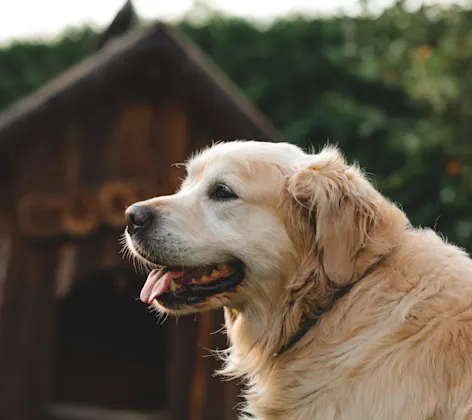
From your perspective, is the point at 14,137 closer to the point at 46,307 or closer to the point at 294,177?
the point at 46,307

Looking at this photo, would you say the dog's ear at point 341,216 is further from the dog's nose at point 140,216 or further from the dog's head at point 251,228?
the dog's nose at point 140,216

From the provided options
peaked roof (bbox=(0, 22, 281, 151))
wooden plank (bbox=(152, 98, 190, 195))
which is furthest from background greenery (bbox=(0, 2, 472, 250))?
wooden plank (bbox=(152, 98, 190, 195))

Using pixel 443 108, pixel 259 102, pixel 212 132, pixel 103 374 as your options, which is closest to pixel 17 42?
pixel 259 102

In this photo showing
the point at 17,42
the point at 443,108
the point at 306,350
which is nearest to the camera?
the point at 306,350

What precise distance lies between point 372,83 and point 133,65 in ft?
12.3

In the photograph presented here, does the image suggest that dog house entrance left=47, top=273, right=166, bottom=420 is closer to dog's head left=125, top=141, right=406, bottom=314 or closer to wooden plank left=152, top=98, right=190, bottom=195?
wooden plank left=152, top=98, right=190, bottom=195

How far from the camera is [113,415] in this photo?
8.51 m

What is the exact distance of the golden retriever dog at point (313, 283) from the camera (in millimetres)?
3164

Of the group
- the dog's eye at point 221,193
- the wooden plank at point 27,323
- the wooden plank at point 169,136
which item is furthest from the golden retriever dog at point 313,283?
the wooden plank at point 27,323

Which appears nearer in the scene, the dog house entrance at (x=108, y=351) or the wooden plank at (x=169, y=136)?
the wooden plank at (x=169, y=136)

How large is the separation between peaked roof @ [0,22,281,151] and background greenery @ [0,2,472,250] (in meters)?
1.85

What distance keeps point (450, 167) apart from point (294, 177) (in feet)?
17.0

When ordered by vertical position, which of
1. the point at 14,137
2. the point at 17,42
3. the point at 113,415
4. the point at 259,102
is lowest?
the point at 113,415

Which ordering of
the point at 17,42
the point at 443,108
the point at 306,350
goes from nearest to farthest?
the point at 306,350, the point at 443,108, the point at 17,42
